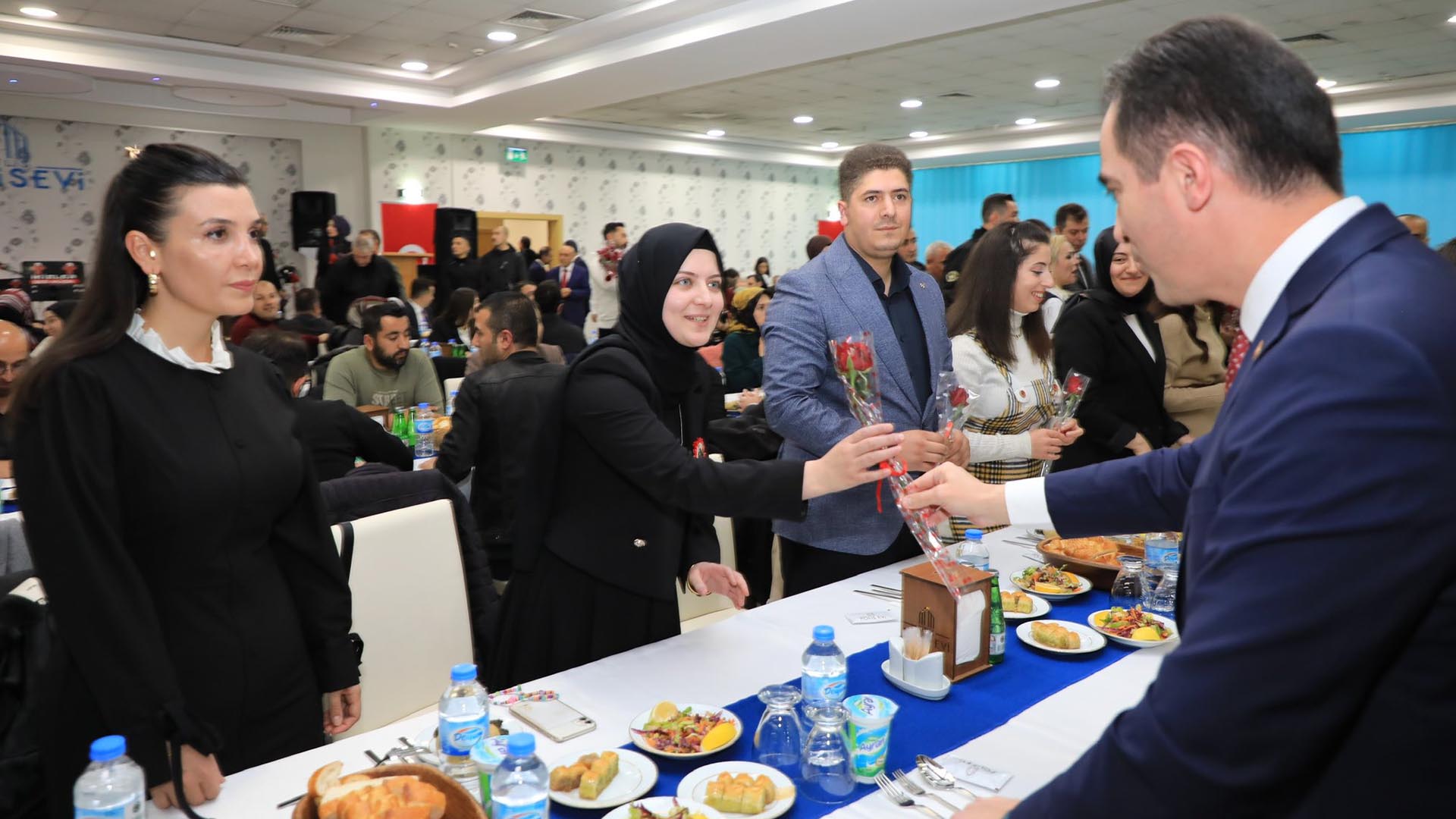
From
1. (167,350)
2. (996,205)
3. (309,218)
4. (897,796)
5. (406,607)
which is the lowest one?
(406,607)

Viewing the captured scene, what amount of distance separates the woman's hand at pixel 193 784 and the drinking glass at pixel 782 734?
83 cm

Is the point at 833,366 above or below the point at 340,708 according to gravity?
above

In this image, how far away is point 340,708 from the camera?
1.93 meters

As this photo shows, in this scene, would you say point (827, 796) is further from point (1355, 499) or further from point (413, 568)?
point (413, 568)

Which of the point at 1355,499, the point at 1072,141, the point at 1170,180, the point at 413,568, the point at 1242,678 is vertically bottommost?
the point at 413,568

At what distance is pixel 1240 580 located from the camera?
2.60 ft

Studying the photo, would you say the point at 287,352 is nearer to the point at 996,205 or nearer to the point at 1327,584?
the point at 1327,584

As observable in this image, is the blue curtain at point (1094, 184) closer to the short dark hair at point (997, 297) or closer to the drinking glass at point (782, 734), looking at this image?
the short dark hair at point (997, 297)

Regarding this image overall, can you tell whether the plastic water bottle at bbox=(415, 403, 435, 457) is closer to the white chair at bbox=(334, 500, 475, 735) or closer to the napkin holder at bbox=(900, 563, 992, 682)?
the white chair at bbox=(334, 500, 475, 735)

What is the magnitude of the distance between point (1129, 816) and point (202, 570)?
1.50m

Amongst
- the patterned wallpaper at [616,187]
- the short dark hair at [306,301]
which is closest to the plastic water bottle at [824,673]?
the short dark hair at [306,301]

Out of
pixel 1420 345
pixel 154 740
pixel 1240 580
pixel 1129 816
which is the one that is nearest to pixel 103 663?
pixel 154 740

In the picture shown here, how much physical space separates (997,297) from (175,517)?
8.01 feet

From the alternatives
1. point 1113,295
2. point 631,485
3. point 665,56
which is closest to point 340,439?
point 631,485
